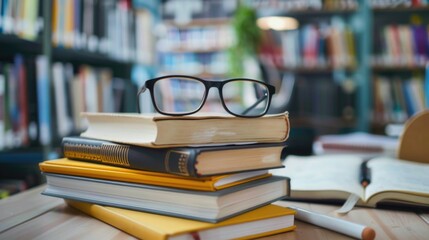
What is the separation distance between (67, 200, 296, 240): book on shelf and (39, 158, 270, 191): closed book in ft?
Answer: 0.13

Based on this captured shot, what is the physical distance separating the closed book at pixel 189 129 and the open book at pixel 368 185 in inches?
5.8

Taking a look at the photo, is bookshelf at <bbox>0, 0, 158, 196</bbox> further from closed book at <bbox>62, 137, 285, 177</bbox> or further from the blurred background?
closed book at <bbox>62, 137, 285, 177</bbox>

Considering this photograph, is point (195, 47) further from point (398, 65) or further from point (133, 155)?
point (133, 155)

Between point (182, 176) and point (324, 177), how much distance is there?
0.33 m

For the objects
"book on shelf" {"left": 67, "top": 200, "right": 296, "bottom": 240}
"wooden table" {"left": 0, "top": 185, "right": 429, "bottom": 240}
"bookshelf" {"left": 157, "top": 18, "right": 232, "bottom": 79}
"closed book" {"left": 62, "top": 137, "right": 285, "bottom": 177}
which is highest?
"bookshelf" {"left": 157, "top": 18, "right": 232, "bottom": 79}

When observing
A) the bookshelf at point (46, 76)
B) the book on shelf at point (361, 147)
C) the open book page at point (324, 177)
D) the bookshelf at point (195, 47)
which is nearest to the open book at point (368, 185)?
the open book page at point (324, 177)

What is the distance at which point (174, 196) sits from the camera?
0.49m

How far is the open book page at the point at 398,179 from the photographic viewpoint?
2.06 feet

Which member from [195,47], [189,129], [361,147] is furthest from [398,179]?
[195,47]

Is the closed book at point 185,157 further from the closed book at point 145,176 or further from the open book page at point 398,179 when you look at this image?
the open book page at point 398,179

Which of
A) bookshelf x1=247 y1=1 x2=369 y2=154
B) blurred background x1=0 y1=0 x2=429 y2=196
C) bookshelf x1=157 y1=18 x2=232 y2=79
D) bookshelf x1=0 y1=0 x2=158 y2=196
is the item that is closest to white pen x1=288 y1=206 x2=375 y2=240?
blurred background x1=0 y1=0 x2=429 y2=196

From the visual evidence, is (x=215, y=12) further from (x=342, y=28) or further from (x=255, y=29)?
(x=342, y=28)

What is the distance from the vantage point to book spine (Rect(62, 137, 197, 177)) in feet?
1.55

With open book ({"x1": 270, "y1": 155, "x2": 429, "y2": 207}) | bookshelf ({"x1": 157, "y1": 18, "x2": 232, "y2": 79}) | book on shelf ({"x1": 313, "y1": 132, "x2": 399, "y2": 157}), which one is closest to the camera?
open book ({"x1": 270, "y1": 155, "x2": 429, "y2": 207})
